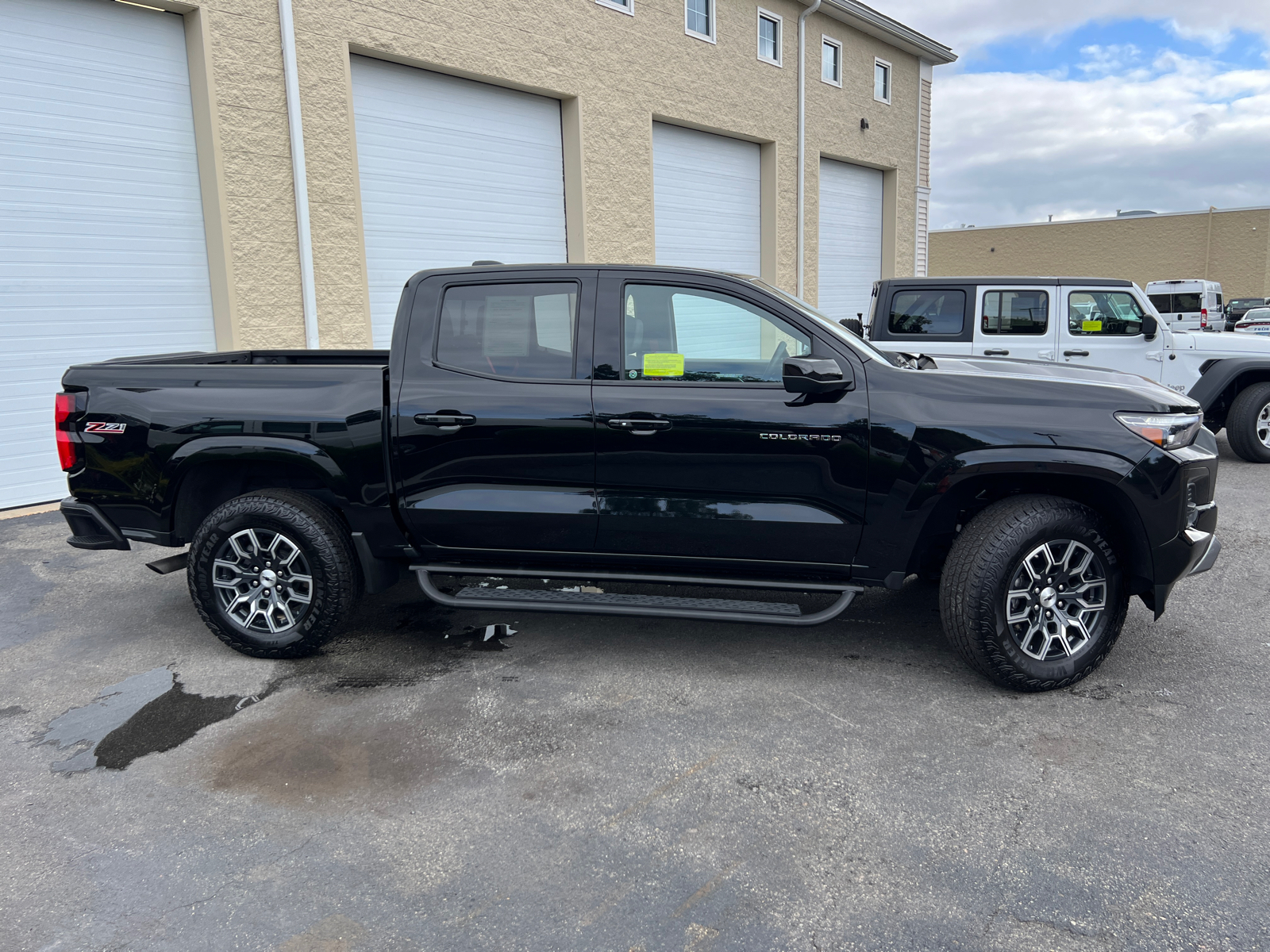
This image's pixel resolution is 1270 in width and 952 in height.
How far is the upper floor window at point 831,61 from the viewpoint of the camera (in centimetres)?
1730

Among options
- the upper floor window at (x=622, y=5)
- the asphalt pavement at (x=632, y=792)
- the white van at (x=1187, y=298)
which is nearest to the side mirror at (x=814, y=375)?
the asphalt pavement at (x=632, y=792)

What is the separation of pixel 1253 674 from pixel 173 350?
9.01m

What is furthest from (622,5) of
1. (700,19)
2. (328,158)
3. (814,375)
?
(814,375)

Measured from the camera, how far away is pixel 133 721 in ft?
12.3

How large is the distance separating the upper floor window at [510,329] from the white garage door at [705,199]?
9559mm

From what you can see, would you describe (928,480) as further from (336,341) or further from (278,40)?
(278,40)

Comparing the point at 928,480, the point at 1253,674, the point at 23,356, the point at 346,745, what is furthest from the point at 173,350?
the point at 1253,674

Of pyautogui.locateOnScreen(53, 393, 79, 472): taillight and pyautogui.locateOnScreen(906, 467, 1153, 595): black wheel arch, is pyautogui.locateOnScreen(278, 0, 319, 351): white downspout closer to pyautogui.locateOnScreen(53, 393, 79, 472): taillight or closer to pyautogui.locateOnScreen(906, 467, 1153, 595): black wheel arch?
pyautogui.locateOnScreen(53, 393, 79, 472): taillight

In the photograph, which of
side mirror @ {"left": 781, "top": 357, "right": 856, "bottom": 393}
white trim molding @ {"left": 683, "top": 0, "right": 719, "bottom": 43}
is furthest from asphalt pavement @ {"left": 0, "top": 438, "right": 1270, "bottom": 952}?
white trim molding @ {"left": 683, "top": 0, "right": 719, "bottom": 43}

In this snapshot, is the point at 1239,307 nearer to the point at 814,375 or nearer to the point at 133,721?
the point at 814,375

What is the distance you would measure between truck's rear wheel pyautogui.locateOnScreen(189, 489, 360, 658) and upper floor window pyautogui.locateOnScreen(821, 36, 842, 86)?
16.2m

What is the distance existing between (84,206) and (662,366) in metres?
6.82

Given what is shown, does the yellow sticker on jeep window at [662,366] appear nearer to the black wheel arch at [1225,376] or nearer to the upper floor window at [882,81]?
the black wheel arch at [1225,376]

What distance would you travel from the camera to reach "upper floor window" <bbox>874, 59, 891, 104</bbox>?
18922 mm
